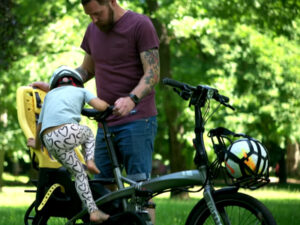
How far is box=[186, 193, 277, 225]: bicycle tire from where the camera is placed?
342cm

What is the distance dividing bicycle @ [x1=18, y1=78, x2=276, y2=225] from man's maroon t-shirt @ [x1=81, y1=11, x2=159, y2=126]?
0.89ft

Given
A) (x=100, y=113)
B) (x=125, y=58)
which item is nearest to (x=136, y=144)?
(x=100, y=113)

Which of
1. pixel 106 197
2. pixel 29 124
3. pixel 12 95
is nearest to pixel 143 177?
pixel 106 197

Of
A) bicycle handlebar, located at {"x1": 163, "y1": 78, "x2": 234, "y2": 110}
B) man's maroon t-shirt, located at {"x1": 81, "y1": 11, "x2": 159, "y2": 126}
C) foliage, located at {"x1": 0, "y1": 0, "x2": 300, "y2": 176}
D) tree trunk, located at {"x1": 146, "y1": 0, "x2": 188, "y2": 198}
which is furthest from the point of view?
tree trunk, located at {"x1": 146, "y1": 0, "x2": 188, "y2": 198}

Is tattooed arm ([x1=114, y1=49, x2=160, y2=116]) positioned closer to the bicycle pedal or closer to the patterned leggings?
the patterned leggings

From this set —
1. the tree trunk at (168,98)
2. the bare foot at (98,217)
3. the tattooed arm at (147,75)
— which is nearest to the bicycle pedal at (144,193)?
the bare foot at (98,217)

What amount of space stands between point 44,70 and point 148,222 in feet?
38.7

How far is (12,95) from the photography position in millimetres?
19406

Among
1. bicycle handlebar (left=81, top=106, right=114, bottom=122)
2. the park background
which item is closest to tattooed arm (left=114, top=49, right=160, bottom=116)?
bicycle handlebar (left=81, top=106, right=114, bottom=122)

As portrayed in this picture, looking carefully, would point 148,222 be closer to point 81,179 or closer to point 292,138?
point 81,179

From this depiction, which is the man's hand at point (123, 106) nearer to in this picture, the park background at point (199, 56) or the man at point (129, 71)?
the man at point (129, 71)

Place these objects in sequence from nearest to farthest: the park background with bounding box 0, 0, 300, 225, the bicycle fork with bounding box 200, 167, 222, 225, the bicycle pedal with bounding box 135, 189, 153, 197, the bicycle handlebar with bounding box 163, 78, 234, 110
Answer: the bicycle fork with bounding box 200, 167, 222, 225
the bicycle handlebar with bounding box 163, 78, 234, 110
the bicycle pedal with bounding box 135, 189, 153, 197
the park background with bounding box 0, 0, 300, 225

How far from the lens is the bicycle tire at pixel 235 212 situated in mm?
3424

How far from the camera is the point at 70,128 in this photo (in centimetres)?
407
